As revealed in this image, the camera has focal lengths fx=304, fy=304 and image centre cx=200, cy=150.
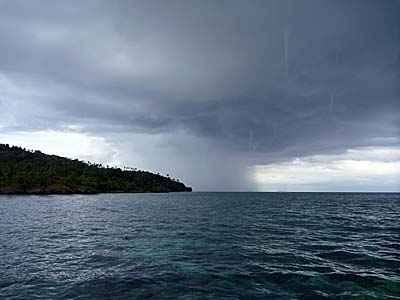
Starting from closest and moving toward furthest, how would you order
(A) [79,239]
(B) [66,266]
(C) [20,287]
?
(C) [20,287], (B) [66,266], (A) [79,239]

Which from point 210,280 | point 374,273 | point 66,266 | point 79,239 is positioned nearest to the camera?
point 210,280

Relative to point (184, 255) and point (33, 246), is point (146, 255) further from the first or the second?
point (33, 246)

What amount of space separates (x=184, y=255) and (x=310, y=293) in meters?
13.2

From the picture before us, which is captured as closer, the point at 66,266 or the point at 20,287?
the point at 20,287

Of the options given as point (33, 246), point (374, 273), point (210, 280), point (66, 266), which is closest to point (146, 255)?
point (66, 266)

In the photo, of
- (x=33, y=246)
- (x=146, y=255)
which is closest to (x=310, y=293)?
(x=146, y=255)

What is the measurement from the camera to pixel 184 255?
2873 cm

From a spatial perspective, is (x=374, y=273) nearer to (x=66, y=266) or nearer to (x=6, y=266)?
(x=66, y=266)

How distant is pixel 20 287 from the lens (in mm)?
19281

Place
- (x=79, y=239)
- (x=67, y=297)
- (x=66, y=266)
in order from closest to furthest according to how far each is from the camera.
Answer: (x=67, y=297) < (x=66, y=266) < (x=79, y=239)

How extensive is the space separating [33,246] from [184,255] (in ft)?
57.4

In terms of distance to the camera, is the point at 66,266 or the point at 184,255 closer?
the point at 66,266

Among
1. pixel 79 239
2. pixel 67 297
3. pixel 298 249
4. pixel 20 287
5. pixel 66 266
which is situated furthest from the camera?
pixel 79 239

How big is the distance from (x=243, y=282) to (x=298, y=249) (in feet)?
44.7
